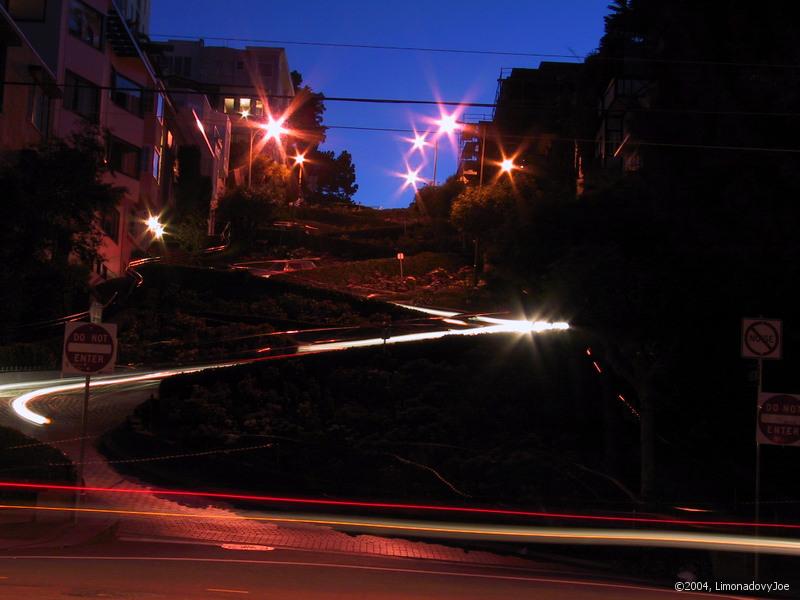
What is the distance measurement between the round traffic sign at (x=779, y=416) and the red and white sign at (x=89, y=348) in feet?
32.7

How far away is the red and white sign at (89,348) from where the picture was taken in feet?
43.1

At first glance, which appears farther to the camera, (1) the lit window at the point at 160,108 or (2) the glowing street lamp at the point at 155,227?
(2) the glowing street lamp at the point at 155,227

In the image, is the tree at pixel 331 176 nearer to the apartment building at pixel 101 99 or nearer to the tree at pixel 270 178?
the tree at pixel 270 178

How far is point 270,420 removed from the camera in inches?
790

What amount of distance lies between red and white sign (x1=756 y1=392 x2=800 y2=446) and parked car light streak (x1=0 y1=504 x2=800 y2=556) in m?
1.47

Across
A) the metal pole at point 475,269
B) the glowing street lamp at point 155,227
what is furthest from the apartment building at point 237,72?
the metal pole at point 475,269

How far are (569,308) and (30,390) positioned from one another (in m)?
16.1

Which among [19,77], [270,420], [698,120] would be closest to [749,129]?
[698,120]

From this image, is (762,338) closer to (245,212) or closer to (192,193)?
(192,193)

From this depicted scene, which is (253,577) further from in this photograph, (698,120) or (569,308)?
(698,120)

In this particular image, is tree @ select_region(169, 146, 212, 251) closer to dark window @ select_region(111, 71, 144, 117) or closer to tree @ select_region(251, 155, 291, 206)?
tree @ select_region(251, 155, 291, 206)

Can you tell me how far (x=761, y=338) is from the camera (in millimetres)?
12203

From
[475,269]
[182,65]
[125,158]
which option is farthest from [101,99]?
[182,65]

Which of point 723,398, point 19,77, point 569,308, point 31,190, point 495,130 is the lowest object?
point 723,398
